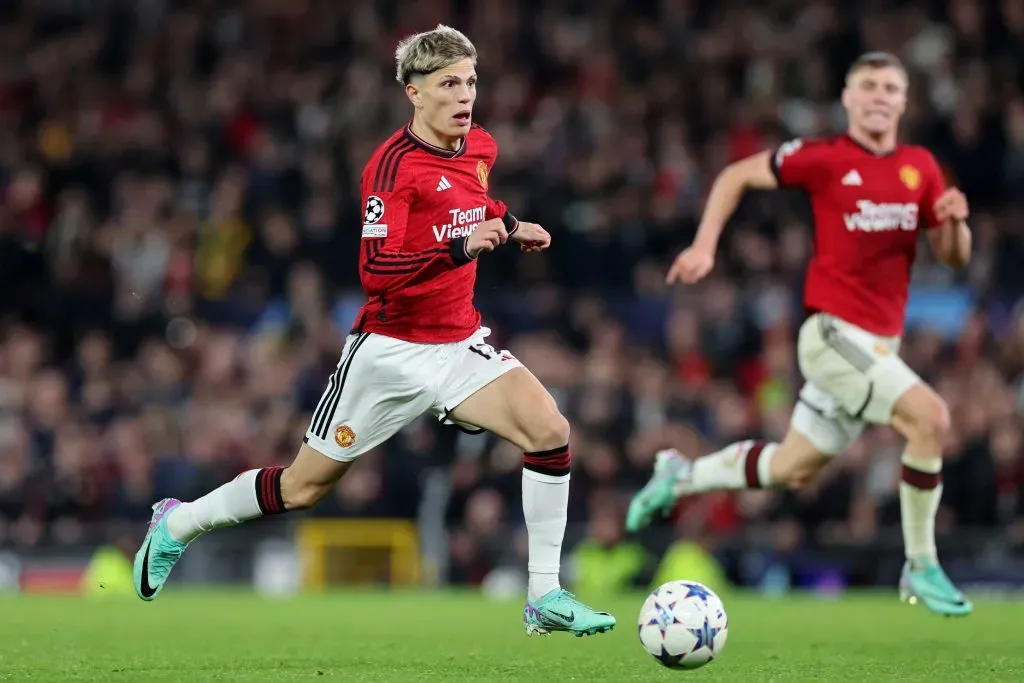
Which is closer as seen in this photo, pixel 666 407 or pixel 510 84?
pixel 666 407

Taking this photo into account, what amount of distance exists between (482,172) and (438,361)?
32.1 inches

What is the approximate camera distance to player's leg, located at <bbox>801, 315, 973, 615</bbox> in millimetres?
8414

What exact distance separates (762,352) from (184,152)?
7.06 m

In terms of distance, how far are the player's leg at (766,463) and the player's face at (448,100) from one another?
10.1 ft

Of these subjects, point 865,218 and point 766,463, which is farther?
point 766,463

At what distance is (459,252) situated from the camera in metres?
6.59

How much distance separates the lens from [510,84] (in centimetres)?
1816

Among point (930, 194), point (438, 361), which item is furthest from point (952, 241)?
point (438, 361)

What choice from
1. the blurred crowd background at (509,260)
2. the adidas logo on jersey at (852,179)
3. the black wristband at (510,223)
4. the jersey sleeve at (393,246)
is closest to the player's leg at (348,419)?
the jersey sleeve at (393,246)

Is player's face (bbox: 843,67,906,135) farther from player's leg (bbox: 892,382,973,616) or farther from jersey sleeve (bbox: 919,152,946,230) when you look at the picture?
player's leg (bbox: 892,382,973,616)

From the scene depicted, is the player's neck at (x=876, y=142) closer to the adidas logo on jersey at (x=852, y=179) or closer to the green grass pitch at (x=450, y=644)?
the adidas logo on jersey at (x=852, y=179)

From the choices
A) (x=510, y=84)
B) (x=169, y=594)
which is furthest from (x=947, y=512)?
(x=510, y=84)

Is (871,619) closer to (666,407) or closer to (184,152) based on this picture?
(666,407)

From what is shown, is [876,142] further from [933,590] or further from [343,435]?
[343,435]
